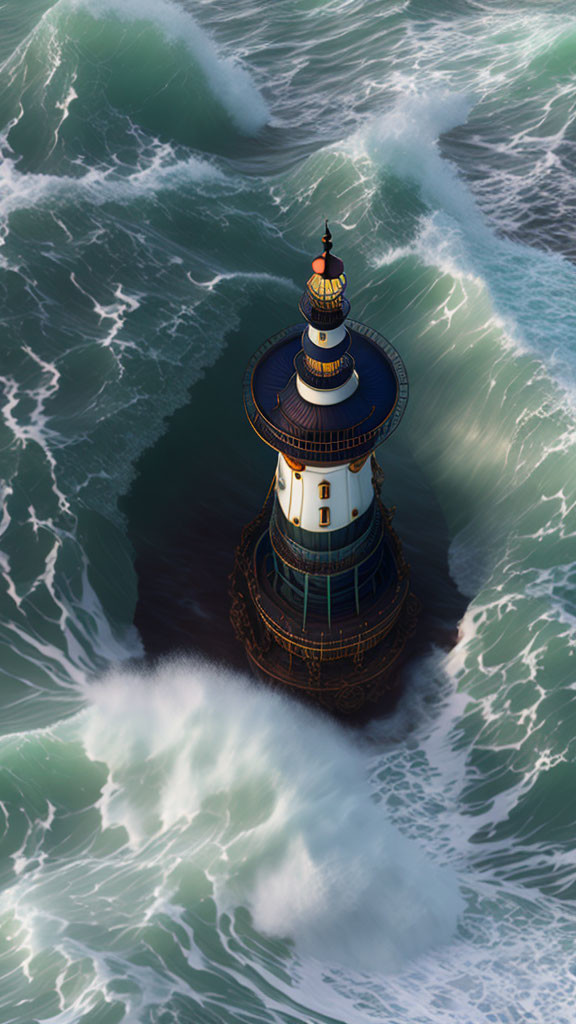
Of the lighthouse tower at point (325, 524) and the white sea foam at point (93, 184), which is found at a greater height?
the white sea foam at point (93, 184)

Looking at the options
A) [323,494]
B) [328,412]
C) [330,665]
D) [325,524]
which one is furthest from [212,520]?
[328,412]

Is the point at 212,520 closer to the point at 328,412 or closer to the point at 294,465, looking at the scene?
the point at 294,465

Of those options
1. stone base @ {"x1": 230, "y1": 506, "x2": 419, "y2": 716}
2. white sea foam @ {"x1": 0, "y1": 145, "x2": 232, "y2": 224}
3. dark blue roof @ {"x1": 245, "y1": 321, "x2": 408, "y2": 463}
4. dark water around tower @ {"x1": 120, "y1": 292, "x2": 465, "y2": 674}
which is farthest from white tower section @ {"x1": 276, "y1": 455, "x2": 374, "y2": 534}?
white sea foam @ {"x1": 0, "y1": 145, "x2": 232, "y2": 224}

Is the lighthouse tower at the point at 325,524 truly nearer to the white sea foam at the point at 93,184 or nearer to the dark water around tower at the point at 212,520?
the dark water around tower at the point at 212,520

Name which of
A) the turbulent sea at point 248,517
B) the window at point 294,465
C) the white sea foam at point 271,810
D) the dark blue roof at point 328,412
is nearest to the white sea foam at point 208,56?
the turbulent sea at point 248,517

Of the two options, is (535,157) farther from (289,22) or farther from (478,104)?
(289,22)

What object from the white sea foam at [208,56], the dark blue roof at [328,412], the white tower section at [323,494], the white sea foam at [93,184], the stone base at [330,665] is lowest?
the stone base at [330,665]

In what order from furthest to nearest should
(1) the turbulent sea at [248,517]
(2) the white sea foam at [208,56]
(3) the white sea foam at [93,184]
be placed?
(2) the white sea foam at [208,56] < (3) the white sea foam at [93,184] < (1) the turbulent sea at [248,517]

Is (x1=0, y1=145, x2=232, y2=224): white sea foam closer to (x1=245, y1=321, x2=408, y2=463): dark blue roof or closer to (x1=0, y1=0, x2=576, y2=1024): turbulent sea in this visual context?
(x1=0, y1=0, x2=576, y2=1024): turbulent sea
